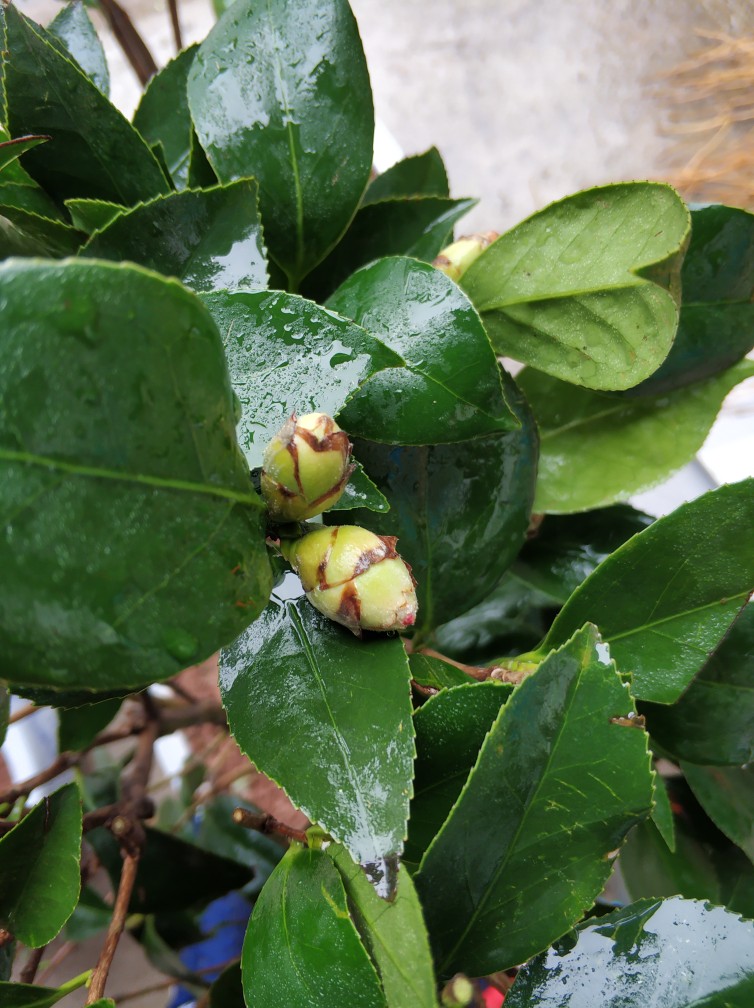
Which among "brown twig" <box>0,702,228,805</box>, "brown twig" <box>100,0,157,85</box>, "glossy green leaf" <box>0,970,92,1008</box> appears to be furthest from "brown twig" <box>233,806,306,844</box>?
"brown twig" <box>100,0,157,85</box>

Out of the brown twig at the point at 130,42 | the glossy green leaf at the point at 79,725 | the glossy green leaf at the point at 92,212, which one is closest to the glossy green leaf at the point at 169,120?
the glossy green leaf at the point at 92,212

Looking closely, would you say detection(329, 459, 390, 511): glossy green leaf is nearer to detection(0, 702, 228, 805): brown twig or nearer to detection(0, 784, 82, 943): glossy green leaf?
detection(0, 784, 82, 943): glossy green leaf

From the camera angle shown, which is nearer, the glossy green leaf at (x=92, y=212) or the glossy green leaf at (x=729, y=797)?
the glossy green leaf at (x=92, y=212)

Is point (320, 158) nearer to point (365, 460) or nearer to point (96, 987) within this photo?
point (365, 460)

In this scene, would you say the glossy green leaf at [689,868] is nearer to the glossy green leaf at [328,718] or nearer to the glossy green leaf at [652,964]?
the glossy green leaf at [652,964]

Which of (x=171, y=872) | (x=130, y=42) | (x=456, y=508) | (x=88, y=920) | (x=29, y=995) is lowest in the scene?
(x=88, y=920)

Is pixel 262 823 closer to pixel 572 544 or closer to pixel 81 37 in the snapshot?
pixel 572 544

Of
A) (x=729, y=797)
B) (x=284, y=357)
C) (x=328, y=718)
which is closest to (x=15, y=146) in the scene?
(x=284, y=357)
